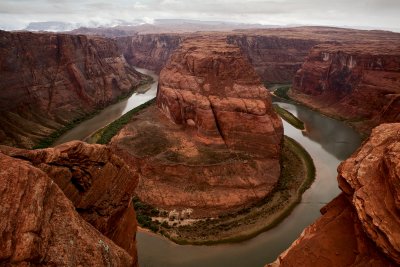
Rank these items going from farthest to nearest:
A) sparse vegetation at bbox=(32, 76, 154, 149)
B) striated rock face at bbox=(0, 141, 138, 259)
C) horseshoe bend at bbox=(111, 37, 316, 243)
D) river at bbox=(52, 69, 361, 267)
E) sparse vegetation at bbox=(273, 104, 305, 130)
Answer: sparse vegetation at bbox=(273, 104, 305, 130), sparse vegetation at bbox=(32, 76, 154, 149), horseshoe bend at bbox=(111, 37, 316, 243), river at bbox=(52, 69, 361, 267), striated rock face at bbox=(0, 141, 138, 259)

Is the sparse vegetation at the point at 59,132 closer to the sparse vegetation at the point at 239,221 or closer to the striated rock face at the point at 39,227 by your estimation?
the sparse vegetation at the point at 239,221

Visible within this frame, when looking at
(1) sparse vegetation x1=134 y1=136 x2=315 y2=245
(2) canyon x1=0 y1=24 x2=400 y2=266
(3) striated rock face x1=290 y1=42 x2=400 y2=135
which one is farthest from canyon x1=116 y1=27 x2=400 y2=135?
(1) sparse vegetation x1=134 y1=136 x2=315 y2=245

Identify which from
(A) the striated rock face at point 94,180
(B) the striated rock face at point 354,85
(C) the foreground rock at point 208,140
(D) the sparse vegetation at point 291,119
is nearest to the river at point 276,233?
(D) the sparse vegetation at point 291,119

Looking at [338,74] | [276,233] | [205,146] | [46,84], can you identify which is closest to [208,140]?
[205,146]

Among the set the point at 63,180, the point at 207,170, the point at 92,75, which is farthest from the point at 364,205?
the point at 92,75

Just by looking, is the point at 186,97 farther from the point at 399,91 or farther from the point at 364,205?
the point at 399,91

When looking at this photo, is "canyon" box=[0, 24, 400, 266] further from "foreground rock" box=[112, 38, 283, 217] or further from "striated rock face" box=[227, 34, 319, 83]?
"striated rock face" box=[227, 34, 319, 83]

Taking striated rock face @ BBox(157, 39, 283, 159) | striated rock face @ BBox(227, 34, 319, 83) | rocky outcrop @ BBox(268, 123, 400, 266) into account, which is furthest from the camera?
striated rock face @ BBox(227, 34, 319, 83)
